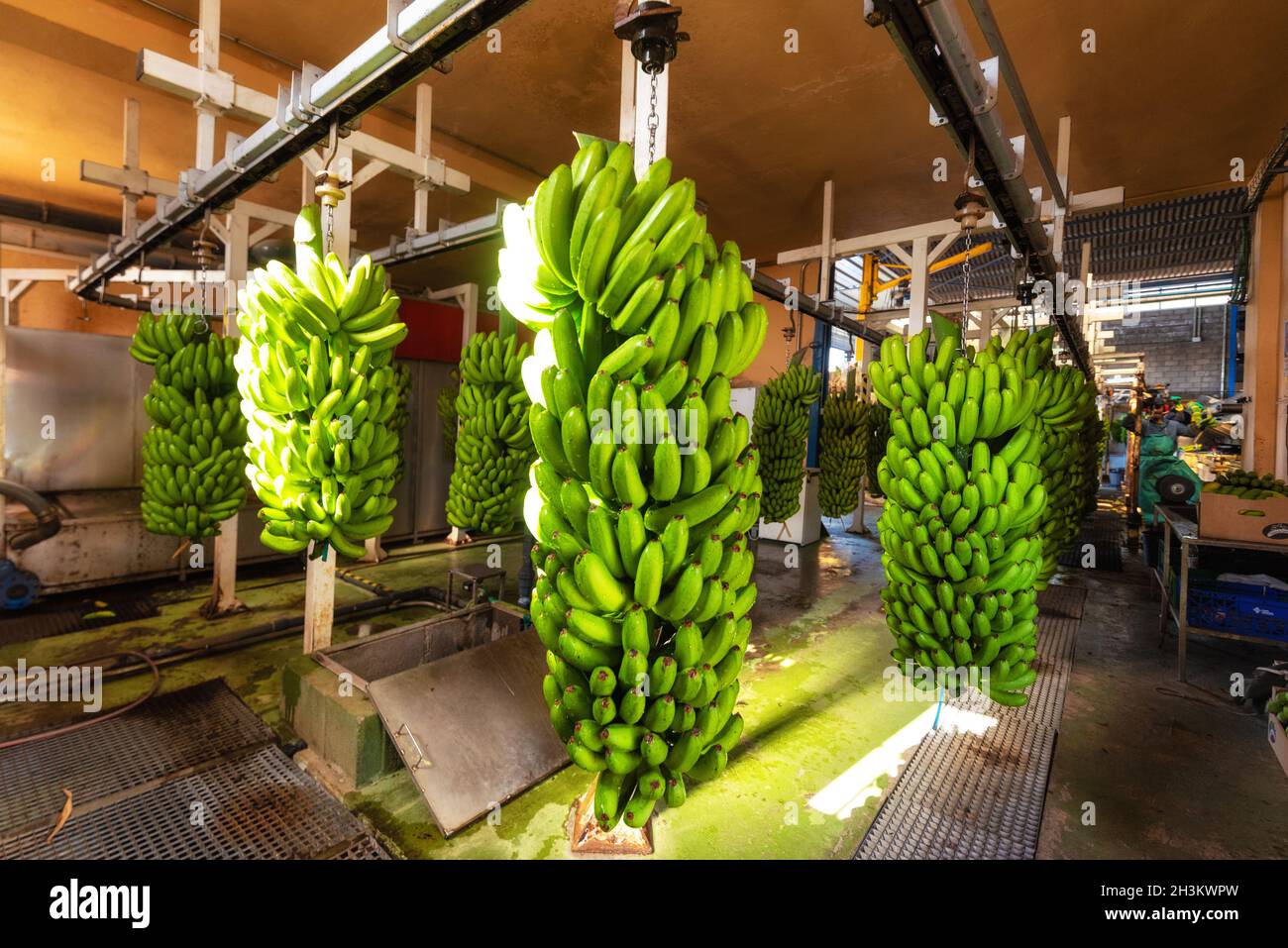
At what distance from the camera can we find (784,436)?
5988mm

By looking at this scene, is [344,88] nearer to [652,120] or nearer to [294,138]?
[294,138]

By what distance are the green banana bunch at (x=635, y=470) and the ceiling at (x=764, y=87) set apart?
3.26 metres

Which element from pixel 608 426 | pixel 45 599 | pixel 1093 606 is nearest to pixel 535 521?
pixel 608 426

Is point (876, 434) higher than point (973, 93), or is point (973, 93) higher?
point (973, 93)

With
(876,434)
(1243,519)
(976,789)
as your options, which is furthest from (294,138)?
(876,434)

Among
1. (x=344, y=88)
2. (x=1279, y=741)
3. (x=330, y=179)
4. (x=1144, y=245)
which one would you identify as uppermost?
(x=1144, y=245)

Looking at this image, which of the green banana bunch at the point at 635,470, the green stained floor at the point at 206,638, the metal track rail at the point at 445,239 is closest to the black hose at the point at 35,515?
the green stained floor at the point at 206,638

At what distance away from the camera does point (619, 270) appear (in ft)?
4.61

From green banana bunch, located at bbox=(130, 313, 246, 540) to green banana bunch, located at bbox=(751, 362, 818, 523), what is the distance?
456cm

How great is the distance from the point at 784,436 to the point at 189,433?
16.3 ft
